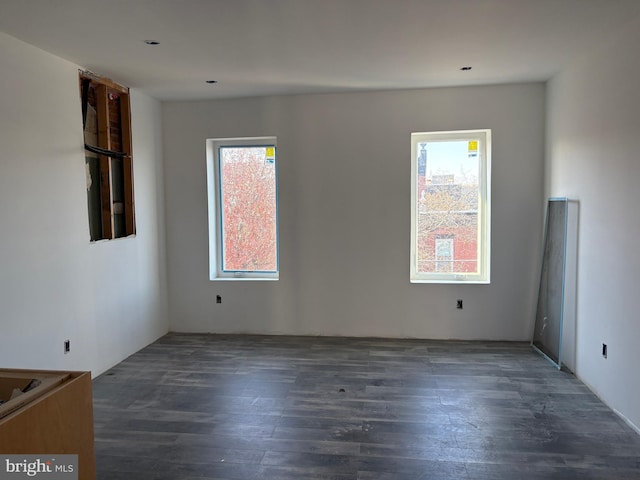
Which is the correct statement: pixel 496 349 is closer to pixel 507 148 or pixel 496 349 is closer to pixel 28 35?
pixel 507 148

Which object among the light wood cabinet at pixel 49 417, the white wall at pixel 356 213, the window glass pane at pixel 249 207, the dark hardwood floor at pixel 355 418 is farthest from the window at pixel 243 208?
the light wood cabinet at pixel 49 417

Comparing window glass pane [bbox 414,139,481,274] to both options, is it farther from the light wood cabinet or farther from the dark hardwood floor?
the light wood cabinet

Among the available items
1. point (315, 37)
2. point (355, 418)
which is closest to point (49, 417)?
point (355, 418)

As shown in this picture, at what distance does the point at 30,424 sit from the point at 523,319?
4364mm

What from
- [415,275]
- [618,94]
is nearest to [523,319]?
[415,275]

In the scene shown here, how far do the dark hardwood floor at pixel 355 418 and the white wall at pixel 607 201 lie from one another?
29cm

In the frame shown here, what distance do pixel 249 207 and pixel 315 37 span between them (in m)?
2.37

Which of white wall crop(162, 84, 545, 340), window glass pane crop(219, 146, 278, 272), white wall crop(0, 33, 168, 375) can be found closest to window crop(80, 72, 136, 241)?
white wall crop(0, 33, 168, 375)

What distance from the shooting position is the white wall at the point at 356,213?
4.47m

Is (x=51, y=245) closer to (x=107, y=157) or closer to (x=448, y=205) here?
(x=107, y=157)

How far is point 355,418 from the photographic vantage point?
2947 mm

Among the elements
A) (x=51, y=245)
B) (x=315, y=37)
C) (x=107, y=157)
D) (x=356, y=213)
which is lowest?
(x=51, y=245)

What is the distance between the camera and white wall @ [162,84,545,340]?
4469mm

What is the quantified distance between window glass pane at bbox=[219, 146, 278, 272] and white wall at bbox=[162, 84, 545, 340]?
20cm
